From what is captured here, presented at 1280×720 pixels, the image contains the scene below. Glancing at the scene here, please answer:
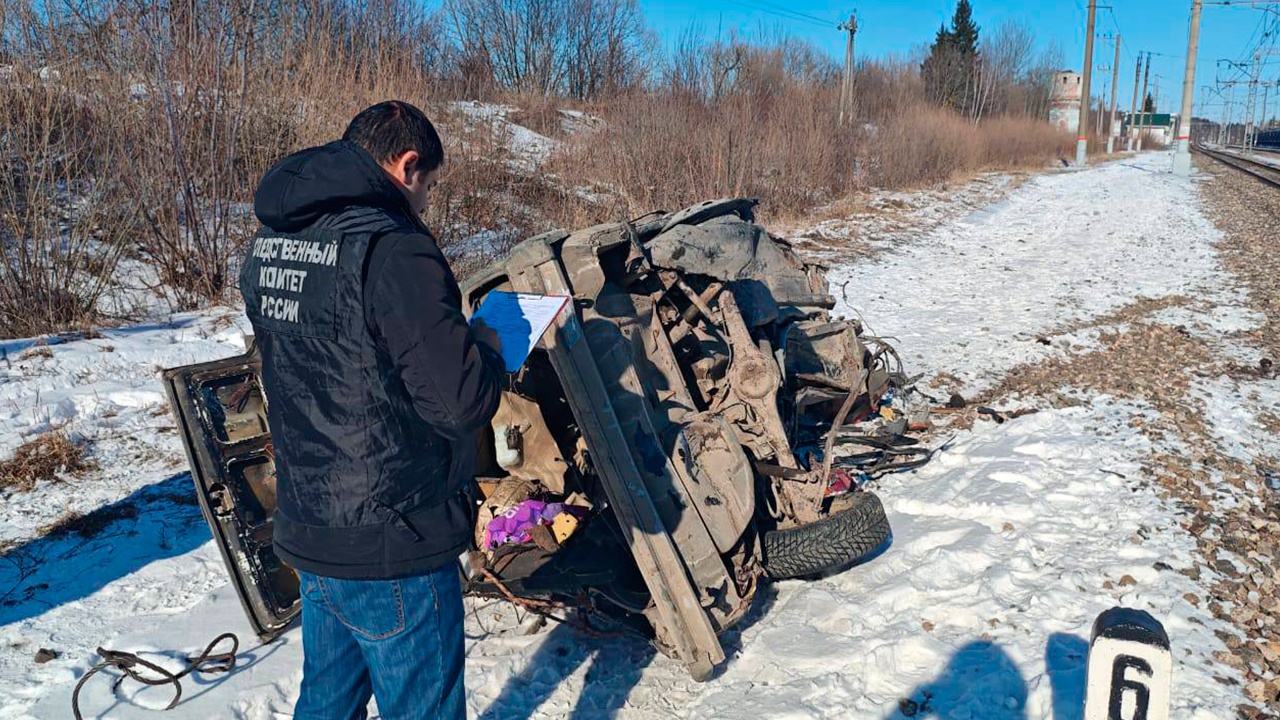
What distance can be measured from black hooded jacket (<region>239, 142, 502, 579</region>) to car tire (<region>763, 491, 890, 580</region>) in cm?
191

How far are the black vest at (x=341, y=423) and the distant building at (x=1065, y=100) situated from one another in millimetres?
59497

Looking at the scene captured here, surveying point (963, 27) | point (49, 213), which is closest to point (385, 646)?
point (49, 213)

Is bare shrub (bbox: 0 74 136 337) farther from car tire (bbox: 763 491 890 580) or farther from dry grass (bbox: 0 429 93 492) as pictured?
car tire (bbox: 763 491 890 580)

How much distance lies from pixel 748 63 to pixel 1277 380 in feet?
40.0

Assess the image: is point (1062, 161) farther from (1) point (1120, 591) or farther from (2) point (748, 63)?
(1) point (1120, 591)

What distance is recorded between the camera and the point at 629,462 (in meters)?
3.01

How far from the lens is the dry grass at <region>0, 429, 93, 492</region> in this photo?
14.8 ft

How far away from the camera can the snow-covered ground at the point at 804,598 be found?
9.58ft

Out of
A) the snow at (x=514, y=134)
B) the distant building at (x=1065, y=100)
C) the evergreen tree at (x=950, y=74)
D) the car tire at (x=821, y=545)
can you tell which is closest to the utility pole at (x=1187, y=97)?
the evergreen tree at (x=950, y=74)

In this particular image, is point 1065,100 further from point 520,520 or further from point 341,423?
point 341,423

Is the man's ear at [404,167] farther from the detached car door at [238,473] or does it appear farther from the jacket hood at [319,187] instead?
the detached car door at [238,473]

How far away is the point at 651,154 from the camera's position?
518 inches

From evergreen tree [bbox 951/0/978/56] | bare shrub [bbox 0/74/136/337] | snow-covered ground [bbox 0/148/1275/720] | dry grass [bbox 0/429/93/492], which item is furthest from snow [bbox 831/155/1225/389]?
evergreen tree [bbox 951/0/978/56]

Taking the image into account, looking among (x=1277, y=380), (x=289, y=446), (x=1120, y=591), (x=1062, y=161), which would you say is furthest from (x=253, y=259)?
(x=1062, y=161)
